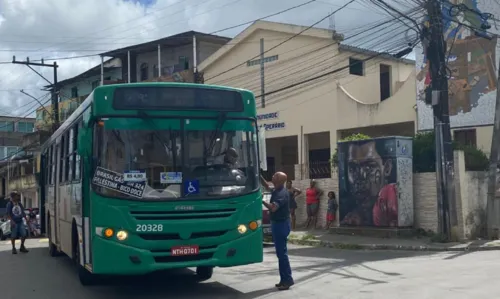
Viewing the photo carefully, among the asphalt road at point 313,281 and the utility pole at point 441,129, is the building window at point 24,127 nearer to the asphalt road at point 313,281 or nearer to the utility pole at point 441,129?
the asphalt road at point 313,281

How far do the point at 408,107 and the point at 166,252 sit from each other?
18.4 m

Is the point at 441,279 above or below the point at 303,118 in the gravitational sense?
below

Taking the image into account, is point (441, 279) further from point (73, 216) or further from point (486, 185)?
point (486, 185)

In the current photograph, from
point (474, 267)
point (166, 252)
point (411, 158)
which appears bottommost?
point (474, 267)

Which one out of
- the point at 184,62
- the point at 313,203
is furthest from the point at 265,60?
the point at 313,203

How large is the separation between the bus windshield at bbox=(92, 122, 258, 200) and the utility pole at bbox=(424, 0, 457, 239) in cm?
861

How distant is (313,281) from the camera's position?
10.0 m

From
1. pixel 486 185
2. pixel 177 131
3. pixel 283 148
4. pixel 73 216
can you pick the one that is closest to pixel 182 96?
pixel 177 131

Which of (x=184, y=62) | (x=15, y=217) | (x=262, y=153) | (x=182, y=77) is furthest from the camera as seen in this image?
(x=184, y=62)

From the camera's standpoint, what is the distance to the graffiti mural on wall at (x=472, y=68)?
2184 centimetres

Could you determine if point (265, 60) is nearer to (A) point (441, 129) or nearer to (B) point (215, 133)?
(A) point (441, 129)

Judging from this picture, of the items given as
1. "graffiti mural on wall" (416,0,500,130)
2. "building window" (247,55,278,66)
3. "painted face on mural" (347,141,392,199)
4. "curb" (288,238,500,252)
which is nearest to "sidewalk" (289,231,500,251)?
"curb" (288,238,500,252)

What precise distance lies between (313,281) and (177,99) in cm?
378

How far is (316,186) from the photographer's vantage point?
21188 mm
